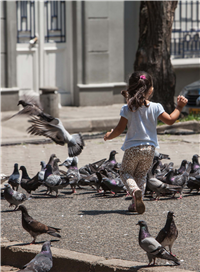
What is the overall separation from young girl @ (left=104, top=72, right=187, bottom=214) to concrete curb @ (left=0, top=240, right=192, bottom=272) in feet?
3.46

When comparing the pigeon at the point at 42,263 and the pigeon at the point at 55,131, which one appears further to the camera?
the pigeon at the point at 55,131

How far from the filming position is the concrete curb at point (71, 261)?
13.5 feet

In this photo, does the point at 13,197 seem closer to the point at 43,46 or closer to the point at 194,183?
the point at 194,183

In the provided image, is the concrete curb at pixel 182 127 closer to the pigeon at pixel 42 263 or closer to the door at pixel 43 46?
the door at pixel 43 46

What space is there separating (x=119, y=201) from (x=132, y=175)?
2.83 feet

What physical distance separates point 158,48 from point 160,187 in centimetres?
622

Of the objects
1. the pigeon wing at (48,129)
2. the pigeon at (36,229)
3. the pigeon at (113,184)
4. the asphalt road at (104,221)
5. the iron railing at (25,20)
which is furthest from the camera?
the iron railing at (25,20)

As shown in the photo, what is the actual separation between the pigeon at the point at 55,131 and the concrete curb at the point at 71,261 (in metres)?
2.38

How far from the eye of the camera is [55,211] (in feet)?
19.4

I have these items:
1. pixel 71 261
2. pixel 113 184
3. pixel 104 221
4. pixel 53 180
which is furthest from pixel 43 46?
pixel 71 261

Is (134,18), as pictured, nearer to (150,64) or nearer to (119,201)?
(150,64)

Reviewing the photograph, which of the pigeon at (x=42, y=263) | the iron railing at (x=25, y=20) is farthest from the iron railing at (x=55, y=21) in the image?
the pigeon at (x=42, y=263)

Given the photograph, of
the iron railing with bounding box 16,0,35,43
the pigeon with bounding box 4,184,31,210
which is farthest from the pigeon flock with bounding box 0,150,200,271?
the iron railing with bounding box 16,0,35,43

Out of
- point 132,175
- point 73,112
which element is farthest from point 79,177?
point 73,112
